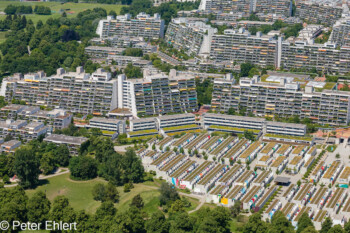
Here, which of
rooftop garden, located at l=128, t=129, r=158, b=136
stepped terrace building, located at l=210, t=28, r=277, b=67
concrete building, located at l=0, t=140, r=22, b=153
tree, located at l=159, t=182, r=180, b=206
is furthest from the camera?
stepped terrace building, located at l=210, t=28, r=277, b=67

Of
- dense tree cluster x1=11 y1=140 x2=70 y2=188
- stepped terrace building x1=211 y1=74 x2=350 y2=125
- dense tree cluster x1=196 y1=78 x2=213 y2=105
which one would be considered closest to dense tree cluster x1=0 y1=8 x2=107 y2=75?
dense tree cluster x1=196 y1=78 x2=213 y2=105

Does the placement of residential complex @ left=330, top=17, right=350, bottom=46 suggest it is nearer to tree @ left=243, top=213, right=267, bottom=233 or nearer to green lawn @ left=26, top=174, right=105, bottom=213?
green lawn @ left=26, top=174, right=105, bottom=213

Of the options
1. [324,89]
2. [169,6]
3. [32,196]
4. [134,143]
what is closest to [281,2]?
[169,6]

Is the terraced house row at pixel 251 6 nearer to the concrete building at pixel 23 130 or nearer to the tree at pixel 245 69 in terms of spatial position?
the tree at pixel 245 69

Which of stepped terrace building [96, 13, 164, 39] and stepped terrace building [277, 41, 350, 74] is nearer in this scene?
stepped terrace building [277, 41, 350, 74]

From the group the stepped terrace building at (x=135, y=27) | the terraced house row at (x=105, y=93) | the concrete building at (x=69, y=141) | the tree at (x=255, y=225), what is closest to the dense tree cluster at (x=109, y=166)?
the concrete building at (x=69, y=141)

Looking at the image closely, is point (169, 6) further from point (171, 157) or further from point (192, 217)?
point (192, 217)

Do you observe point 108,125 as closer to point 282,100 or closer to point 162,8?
point 282,100
